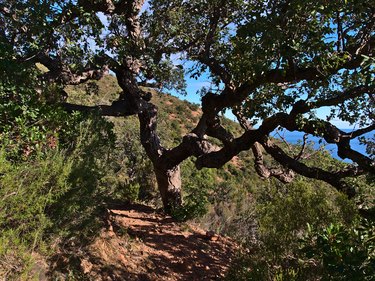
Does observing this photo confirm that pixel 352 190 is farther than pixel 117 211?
No

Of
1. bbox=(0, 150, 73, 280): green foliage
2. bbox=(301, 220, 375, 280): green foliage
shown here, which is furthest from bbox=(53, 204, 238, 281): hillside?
bbox=(301, 220, 375, 280): green foliage

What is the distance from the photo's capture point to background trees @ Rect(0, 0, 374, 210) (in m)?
4.59

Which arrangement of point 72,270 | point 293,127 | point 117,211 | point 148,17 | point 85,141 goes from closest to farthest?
point 72,270
point 85,141
point 293,127
point 117,211
point 148,17

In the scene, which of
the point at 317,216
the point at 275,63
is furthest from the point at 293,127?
the point at 317,216

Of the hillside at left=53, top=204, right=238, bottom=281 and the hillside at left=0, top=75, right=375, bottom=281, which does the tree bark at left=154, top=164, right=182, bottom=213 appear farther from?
the hillside at left=0, top=75, right=375, bottom=281

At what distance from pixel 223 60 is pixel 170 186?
11.2ft

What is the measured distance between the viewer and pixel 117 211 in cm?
Answer: 768

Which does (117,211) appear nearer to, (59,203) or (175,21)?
(59,203)

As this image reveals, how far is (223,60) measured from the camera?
6.96 m

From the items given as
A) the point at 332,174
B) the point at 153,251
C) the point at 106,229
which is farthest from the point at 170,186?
the point at 332,174

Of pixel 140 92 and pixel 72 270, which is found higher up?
pixel 140 92

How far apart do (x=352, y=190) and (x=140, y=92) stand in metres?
5.62

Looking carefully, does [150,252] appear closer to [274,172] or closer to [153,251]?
[153,251]

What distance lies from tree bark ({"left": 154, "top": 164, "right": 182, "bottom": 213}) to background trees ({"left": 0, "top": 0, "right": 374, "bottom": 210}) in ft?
0.09
